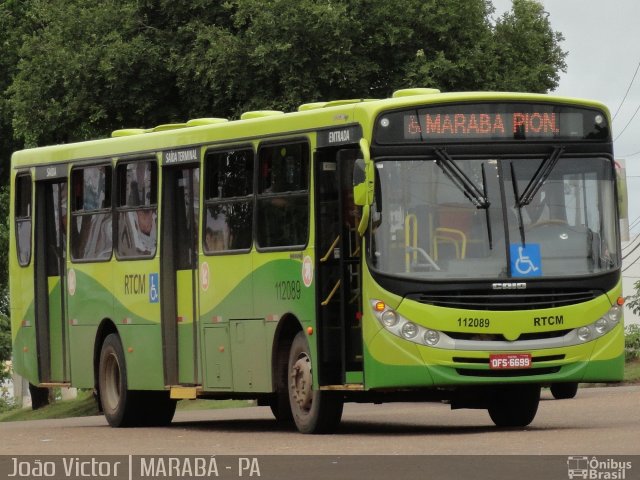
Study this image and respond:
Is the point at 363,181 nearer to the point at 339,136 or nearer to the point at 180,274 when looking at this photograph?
the point at 339,136

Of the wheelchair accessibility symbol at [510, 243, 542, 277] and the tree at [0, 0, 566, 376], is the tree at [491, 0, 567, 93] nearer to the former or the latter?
the tree at [0, 0, 566, 376]

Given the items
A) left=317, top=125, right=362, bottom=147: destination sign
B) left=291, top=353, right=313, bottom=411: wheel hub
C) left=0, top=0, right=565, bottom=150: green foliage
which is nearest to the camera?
left=317, top=125, right=362, bottom=147: destination sign

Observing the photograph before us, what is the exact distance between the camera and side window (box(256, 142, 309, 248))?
18.1 meters

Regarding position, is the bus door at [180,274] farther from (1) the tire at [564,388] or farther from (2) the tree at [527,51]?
(2) the tree at [527,51]

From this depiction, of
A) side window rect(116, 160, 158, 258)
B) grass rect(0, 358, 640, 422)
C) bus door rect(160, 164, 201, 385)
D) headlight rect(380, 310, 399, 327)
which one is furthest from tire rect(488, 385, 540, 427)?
grass rect(0, 358, 640, 422)

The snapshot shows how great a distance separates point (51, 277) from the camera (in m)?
23.8

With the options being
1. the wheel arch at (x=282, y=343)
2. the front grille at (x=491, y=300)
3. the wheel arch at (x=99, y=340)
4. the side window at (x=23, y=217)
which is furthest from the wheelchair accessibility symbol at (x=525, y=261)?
the side window at (x=23, y=217)

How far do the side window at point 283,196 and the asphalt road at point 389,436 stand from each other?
1.92 meters

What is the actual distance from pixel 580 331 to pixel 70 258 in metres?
7.96

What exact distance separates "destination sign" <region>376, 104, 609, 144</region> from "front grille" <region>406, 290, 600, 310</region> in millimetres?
1443

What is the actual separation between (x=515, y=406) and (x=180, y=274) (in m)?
4.20
